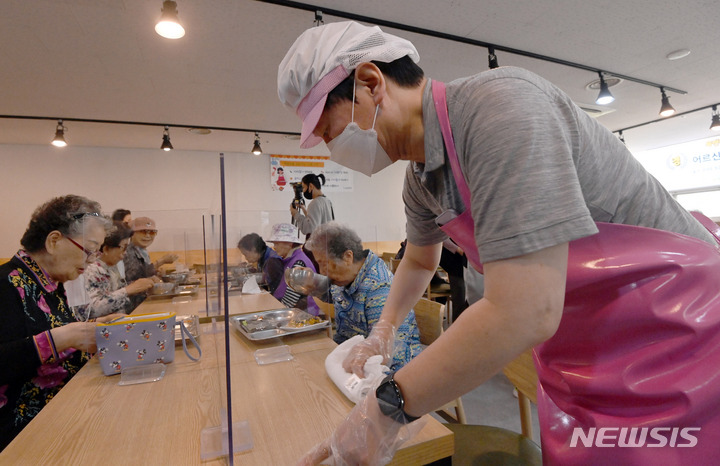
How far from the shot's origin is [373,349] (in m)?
0.98

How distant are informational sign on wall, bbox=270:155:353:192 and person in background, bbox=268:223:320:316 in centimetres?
558

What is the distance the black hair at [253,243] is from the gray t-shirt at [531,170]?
88 cm

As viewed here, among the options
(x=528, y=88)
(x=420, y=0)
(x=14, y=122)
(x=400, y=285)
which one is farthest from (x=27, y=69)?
(x=528, y=88)

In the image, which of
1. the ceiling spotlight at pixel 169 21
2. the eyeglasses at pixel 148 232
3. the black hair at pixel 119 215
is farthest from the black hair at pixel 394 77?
the ceiling spotlight at pixel 169 21

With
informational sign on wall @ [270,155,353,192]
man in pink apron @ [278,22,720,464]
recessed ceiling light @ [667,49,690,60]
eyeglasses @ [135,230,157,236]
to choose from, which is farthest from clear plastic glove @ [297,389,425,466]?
informational sign on wall @ [270,155,353,192]

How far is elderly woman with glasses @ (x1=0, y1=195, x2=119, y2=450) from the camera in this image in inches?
43.0

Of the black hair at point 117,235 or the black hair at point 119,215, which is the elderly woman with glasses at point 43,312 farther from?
the black hair at point 119,215

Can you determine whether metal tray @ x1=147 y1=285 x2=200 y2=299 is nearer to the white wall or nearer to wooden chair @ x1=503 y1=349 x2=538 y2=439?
wooden chair @ x1=503 y1=349 x2=538 y2=439

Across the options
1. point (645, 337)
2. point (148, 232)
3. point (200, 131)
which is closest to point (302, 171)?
point (200, 131)

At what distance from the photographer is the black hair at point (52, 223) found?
4.40ft

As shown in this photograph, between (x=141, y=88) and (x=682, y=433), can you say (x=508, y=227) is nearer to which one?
(x=682, y=433)

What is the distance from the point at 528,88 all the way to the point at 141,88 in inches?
166

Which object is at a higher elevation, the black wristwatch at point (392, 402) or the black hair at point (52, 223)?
the black hair at point (52, 223)

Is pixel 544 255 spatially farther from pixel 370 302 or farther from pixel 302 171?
pixel 302 171
